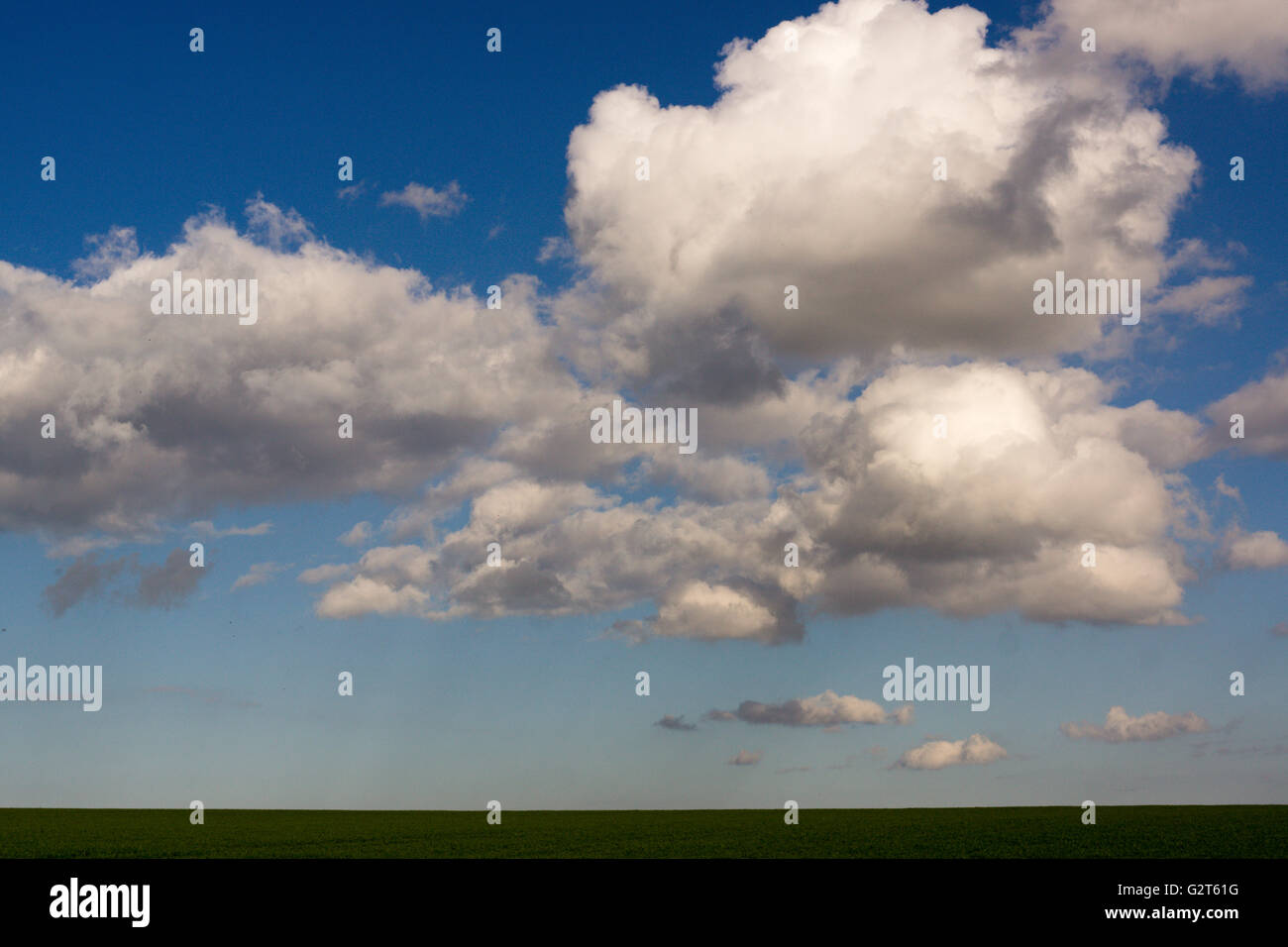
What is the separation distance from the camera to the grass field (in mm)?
63219

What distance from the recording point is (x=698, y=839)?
75562 mm

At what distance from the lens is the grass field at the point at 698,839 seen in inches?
2489

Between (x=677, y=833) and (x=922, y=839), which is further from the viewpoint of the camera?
(x=677, y=833)
